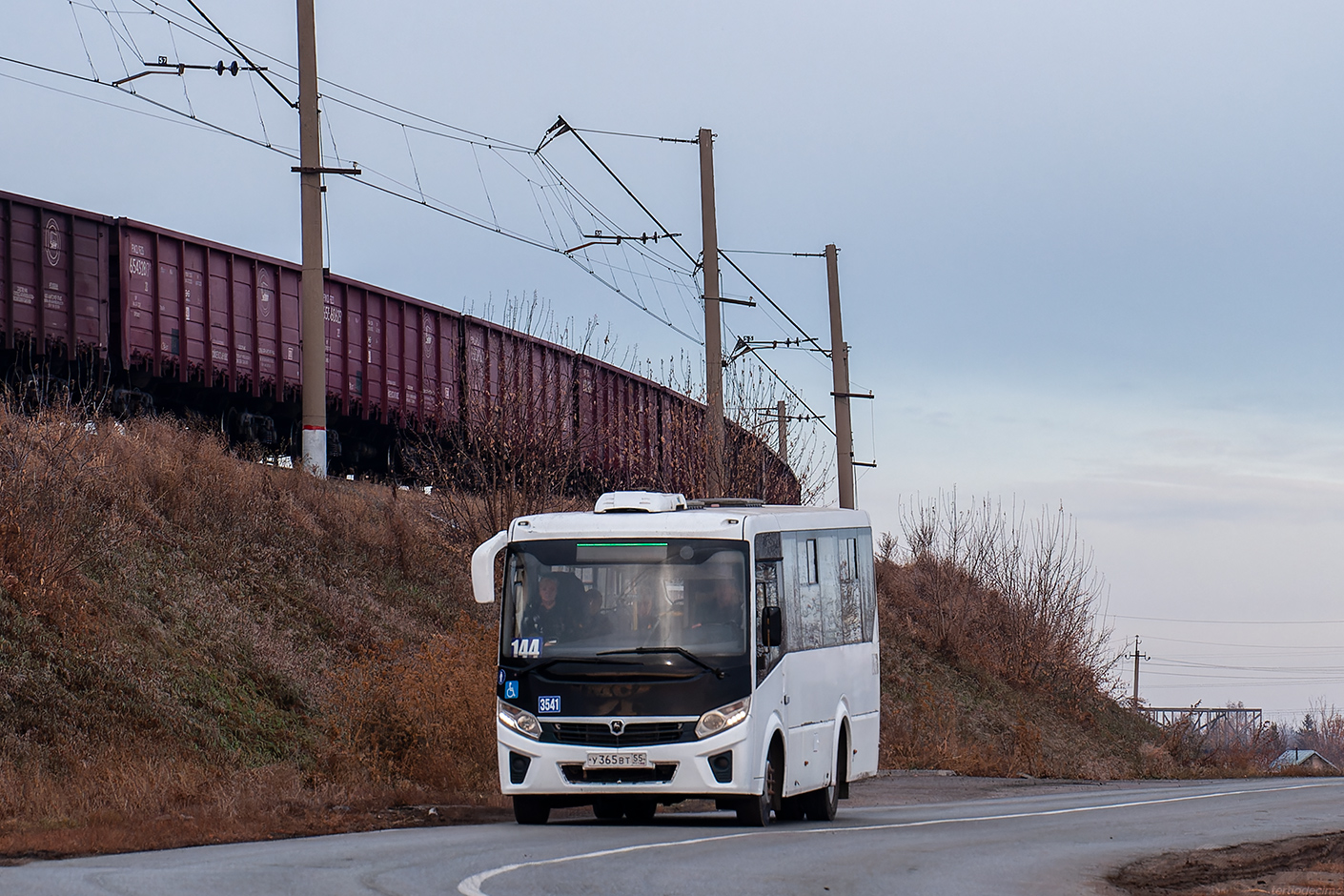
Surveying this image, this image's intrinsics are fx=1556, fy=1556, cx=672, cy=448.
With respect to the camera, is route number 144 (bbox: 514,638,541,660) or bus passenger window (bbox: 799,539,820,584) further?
bus passenger window (bbox: 799,539,820,584)

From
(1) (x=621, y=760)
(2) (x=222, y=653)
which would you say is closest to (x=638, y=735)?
(1) (x=621, y=760)

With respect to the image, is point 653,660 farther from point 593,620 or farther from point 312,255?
point 312,255

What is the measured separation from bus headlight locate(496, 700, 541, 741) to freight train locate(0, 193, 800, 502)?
10260 mm

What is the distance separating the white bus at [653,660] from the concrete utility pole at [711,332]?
9106 mm

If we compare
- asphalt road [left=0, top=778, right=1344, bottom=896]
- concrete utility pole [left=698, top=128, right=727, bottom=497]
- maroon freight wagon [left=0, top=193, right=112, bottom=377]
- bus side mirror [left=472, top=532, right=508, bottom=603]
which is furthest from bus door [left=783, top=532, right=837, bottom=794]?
maroon freight wagon [left=0, top=193, right=112, bottom=377]

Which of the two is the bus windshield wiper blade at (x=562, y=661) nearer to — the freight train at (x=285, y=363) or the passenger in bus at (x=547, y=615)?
the passenger in bus at (x=547, y=615)

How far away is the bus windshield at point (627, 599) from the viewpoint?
13.3 m

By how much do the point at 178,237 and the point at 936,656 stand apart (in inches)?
1006

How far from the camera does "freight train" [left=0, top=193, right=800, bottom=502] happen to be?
24844 mm

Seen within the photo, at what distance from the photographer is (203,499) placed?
75.9 feet

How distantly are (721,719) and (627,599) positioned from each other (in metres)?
1.35

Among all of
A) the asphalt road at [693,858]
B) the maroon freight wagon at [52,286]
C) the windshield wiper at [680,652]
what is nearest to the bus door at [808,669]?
the asphalt road at [693,858]

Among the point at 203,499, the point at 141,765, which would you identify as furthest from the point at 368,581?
the point at 141,765

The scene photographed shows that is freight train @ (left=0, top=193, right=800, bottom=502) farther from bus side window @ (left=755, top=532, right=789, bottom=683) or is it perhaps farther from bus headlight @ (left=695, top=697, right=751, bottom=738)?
bus headlight @ (left=695, top=697, right=751, bottom=738)
